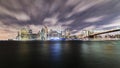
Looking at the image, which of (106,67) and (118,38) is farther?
(118,38)

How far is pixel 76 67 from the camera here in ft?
48.4

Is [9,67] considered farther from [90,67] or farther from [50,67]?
[90,67]

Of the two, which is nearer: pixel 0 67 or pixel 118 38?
pixel 0 67

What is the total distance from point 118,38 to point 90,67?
134 meters

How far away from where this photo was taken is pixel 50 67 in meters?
14.9

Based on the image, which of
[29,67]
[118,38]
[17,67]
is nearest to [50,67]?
[29,67]

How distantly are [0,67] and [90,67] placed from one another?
334 inches

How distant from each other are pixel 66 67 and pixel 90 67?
2.30 metres

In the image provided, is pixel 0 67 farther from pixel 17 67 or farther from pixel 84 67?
pixel 84 67

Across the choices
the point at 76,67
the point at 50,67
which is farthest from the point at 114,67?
the point at 50,67

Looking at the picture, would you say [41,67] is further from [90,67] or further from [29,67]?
[90,67]

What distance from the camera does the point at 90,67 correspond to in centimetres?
1474

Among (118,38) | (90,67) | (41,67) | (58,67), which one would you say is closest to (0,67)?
(41,67)

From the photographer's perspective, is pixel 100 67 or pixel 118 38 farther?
pixel 118 38
